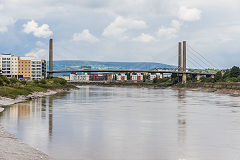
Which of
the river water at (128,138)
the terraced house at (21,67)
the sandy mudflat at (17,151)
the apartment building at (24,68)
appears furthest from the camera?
the apartment building at (24,68)

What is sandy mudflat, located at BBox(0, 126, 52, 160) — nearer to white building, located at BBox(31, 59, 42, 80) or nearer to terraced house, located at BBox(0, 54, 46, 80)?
terraced house, located at BBox(0, 54, 46, 80)

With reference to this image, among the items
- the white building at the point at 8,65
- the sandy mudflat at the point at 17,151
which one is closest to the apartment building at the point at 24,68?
the white building at the point at 8,65

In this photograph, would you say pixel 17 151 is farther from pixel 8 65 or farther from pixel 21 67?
pixel 21 67

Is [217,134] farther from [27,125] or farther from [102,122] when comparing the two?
[27,125]

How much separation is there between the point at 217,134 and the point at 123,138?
Result: 6.28 m

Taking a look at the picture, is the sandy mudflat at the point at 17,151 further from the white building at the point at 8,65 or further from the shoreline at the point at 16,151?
the white building at the point at 8,65

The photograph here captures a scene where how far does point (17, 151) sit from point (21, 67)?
458 feet

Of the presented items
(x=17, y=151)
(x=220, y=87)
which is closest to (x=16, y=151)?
(x=17, y=151)

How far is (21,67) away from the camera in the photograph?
492 ft

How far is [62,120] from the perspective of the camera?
1142 inches

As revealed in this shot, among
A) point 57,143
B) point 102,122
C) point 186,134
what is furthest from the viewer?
point 102,122

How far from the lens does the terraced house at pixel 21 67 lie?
146250mm

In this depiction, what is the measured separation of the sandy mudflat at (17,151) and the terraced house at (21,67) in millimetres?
133099

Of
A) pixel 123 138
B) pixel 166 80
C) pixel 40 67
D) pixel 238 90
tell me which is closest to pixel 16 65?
pixel 40 67
